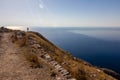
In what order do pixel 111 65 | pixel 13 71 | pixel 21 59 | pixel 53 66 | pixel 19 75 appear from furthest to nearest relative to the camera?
pixel 111 65 < pixel 21 59 < pixel 53 66 < pixel 13 71 < pixel 19 75

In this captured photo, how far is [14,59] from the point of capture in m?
19.0

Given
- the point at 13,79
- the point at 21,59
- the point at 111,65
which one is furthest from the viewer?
the point at 111,65

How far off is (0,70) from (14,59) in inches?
146

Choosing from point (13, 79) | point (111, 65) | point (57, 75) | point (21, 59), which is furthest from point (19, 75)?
point (111, 65)

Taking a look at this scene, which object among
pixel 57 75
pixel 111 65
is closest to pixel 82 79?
pixel 57 75

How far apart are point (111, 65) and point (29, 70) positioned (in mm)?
131536

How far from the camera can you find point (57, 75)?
1367 cm

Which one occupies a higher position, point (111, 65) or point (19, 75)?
point (19, 75)

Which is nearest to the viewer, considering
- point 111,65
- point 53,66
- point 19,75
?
point 19,75

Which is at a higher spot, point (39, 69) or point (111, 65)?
point (39, 69)

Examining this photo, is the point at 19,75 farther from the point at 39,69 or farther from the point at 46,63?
the point at 46,63

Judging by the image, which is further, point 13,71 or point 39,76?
point 13,71

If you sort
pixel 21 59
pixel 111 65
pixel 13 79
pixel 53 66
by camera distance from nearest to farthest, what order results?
pixel 13 79
pixel 53 66
pixel 21 59
pixel 111 65

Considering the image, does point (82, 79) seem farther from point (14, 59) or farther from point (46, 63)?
point (14, 59)
